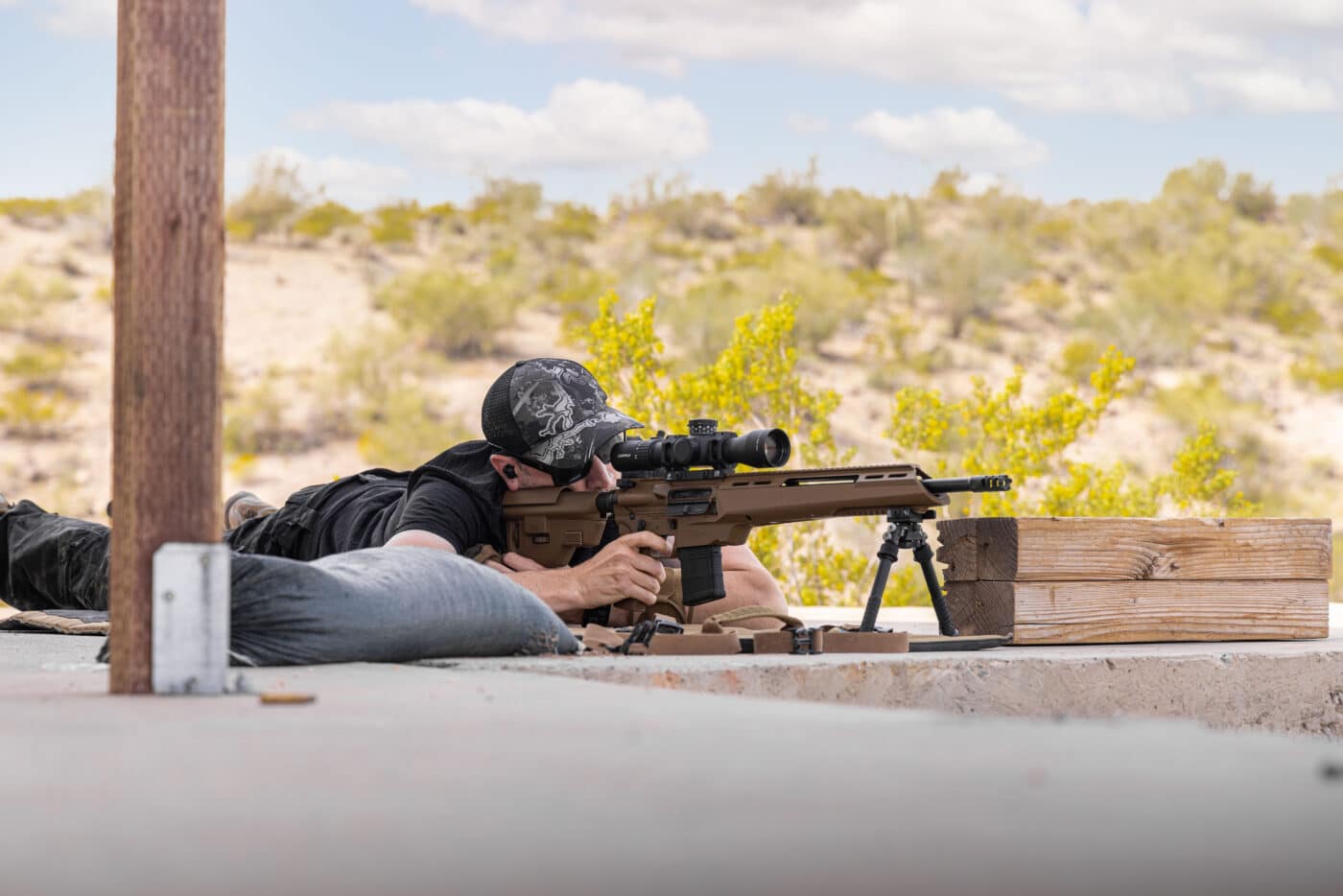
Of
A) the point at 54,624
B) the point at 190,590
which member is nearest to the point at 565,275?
the point at 54,624

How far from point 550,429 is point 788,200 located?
89.5 feet

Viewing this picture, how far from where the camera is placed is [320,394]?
23.2 meters

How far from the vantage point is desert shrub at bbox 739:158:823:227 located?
1234 inches

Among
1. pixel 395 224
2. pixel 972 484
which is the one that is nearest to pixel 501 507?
pixel 972 484

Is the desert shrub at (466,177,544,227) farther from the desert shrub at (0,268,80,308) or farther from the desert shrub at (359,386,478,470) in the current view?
the desert shrub at (359,386,478,470)

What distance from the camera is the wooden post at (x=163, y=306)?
9.14ft

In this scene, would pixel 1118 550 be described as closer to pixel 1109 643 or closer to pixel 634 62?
pixel 1109 643

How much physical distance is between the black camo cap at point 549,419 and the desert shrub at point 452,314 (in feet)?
67.1

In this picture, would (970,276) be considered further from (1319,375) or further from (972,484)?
(972,484)

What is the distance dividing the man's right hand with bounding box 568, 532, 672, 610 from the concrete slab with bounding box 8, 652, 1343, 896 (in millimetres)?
Answer: 1734

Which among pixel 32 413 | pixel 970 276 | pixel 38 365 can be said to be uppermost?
pixel 970 276

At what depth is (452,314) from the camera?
24.9 metres

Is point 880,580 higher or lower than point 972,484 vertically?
lower

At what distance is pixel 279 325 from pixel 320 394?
113 inches
